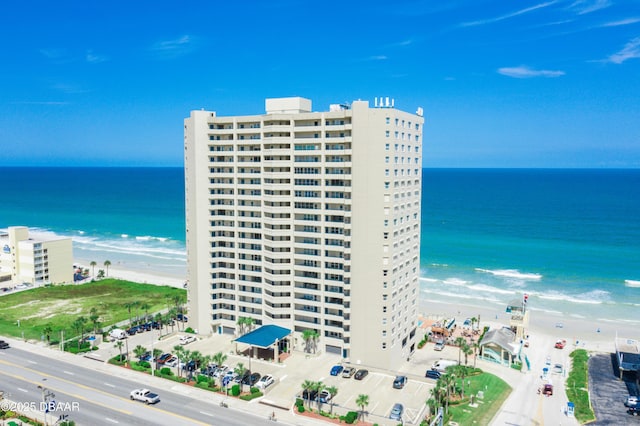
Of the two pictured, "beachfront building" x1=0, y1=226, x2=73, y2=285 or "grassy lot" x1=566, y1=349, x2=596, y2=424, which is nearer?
"grassy lot" x1=566, y1=349, x2=596, y2=424

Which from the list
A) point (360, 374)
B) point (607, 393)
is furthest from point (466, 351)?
point (607, 393)

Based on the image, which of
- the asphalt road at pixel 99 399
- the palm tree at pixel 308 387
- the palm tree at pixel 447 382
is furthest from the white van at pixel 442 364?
the asphalt road at pixel 99 399

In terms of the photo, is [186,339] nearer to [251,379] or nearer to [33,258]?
[251,379]

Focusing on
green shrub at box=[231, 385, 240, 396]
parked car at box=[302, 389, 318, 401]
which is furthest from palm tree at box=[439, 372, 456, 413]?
green shrub at box=[231, 385, 240, 396]

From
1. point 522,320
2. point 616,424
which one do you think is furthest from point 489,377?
point 522,320

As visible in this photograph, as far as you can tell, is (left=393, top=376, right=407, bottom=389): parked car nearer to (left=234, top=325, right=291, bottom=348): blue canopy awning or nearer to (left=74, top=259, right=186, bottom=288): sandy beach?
(left=234, top=325, right=291, bottom=348): blue canopy awning

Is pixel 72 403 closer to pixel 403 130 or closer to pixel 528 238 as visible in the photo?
pixel 403 130
